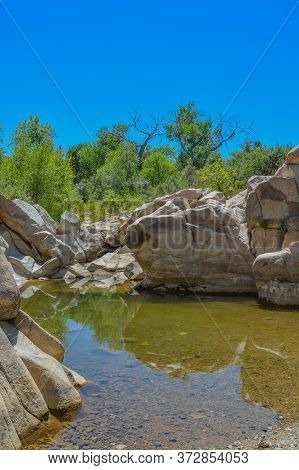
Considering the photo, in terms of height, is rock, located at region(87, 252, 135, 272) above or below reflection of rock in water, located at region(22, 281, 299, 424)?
above

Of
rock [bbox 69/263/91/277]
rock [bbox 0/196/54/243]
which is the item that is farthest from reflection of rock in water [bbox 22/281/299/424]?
rock [bbox 0/196/54/243]

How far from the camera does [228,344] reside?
11258mm

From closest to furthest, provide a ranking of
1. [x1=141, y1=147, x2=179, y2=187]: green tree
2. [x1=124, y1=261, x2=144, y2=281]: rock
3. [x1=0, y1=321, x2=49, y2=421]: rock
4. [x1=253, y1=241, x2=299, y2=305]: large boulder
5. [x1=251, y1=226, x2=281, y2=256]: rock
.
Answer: [x1=0, y1=321, x2=49, y2=421]: rock
[x1=253, y1=241, x2=299, y2=305]: large boulder
[x1=251, y1=226, x2=281, y2=256]: rock
[x1=124, y1=261, x2=144, y2=281]: rock
[x1=141, y1=147, x2=179, y2=187]: green tree

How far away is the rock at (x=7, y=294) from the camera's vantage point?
7.11m

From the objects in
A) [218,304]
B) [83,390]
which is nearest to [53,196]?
[218,304]

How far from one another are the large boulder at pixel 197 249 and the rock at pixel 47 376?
11.8m

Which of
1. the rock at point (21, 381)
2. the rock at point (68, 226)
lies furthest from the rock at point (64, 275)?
the rock at point (21, 381)

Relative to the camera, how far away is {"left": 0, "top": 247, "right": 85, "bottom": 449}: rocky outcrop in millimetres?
5829

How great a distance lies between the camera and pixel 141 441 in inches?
244

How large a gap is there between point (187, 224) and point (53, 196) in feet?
74.3

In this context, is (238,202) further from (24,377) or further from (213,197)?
(24,377)

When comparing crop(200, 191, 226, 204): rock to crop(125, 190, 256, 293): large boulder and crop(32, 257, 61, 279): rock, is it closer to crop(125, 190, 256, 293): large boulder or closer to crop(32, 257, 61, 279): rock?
crop(125, 190, 256, 293): large boulder

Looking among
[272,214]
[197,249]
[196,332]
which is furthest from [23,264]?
[196,332]

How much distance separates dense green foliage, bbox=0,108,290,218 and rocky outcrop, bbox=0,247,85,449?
1093 inches
